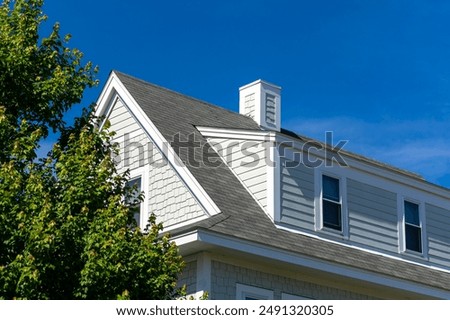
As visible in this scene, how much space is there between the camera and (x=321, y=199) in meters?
20.4

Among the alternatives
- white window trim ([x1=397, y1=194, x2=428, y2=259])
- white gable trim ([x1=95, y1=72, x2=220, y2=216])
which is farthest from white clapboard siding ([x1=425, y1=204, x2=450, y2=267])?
white gable trim ([x1=95, y1=72, x2=220, y2=216])

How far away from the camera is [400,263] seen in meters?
21.2

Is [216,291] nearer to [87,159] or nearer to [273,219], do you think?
[273,219]

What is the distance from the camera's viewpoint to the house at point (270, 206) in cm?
1792

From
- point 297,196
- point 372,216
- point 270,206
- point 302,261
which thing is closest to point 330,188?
point 297,196

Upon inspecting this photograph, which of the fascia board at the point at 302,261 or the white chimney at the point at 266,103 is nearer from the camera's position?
the fascia board at the point at 302,261

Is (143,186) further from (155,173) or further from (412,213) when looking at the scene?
(412,213)

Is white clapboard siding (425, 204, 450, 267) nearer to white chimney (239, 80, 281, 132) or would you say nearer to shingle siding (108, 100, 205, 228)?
white chimney (239, 80, 281, 132)

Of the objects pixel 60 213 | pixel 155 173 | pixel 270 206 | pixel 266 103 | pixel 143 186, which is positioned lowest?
pixel 60 213

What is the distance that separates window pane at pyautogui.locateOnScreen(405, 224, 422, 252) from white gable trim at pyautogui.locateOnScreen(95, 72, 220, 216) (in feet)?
19.1

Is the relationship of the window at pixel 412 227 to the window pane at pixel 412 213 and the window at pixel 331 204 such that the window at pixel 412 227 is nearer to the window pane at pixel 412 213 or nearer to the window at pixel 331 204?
the window pane at pixel 412 213

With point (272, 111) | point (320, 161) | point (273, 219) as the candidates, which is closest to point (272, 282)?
point (273, 219)

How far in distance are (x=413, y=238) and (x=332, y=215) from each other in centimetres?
267

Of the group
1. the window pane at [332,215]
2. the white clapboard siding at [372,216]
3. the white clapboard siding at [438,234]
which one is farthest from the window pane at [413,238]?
the window pane at [332,215]
